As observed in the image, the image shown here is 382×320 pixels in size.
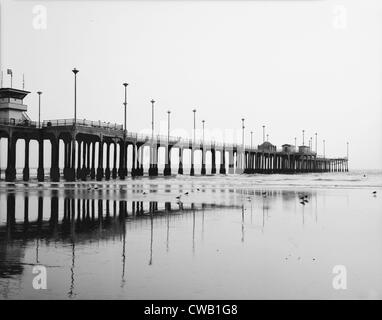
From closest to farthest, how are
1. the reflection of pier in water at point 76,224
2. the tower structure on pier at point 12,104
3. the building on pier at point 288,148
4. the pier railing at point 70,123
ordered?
1. the reflection of pier in water at point 76,224
2. the pier railing at point 70,123
3. the tower structure on pier at point 12,104
4. the building on pier at point 288,148

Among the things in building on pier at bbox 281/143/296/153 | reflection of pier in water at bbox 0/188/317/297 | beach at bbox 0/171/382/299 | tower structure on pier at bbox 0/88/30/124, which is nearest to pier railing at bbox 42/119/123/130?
tower structure on pier at bbox 0/88/30/124

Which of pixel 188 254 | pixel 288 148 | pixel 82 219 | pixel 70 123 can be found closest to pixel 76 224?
pixel 82 219

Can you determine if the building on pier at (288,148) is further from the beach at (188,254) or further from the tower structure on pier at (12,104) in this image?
the beach at (188,254)

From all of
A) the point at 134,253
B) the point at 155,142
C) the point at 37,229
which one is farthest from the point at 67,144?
the point at 134,253

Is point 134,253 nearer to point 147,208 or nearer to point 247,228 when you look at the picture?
point 247,228

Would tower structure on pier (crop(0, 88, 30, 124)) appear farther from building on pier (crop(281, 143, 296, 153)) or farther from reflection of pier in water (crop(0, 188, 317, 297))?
building on pier (crop(281, 143, 296, 153))

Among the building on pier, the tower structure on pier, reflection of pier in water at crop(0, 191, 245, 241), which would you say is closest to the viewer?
reflection of pier in water at crop(0, 191, 245, 241)

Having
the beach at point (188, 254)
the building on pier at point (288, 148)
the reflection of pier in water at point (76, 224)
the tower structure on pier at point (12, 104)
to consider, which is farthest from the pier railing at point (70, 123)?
the building on pier at point (288, 148)

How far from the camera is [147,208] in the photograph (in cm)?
1928

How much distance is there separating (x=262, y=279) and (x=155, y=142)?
6532 cm

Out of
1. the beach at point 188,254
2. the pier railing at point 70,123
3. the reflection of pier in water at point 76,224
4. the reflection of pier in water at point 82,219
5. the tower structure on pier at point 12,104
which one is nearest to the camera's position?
the beach at point 188,254

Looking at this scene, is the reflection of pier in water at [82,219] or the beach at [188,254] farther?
the reflection of pier in water at [82,219]
